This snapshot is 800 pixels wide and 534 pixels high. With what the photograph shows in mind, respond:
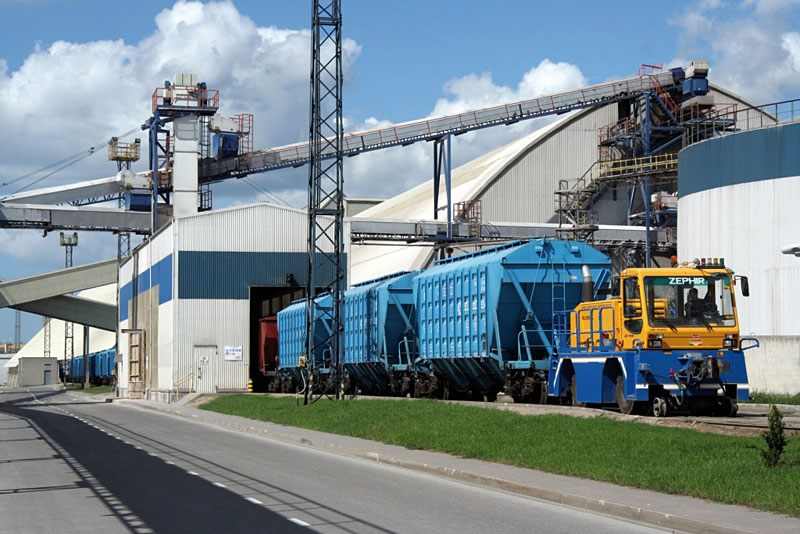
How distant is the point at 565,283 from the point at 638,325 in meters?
5.94

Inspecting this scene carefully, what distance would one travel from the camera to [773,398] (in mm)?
33062

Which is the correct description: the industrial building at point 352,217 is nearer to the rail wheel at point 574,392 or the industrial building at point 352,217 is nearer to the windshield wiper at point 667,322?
the rail wheel at point 574,392

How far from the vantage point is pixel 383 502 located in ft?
47.8

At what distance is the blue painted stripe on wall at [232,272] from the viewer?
55094 mm

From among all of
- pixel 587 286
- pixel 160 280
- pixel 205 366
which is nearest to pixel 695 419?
pixel 587 286

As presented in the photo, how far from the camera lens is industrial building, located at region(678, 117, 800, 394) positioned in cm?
4044

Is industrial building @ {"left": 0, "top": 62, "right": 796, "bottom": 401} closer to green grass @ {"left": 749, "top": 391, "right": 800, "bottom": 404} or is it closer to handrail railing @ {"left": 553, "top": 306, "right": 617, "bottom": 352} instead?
green grass @ {"left": 749, "top": 391, "right": 800, "bottom": 404}

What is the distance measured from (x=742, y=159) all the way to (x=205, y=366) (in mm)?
29228

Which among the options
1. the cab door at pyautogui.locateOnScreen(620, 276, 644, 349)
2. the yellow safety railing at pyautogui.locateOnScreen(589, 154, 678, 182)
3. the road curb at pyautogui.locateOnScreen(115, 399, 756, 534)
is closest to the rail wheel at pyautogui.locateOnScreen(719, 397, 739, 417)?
the cab door at pyautogui.locateOnScreen(620, 276, 644, 349)

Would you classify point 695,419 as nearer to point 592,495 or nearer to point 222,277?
point 592,495

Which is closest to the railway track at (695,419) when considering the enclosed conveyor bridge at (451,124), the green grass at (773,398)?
the green grass at (773,398)

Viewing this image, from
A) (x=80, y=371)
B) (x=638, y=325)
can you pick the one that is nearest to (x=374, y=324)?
(x=638, y=325)

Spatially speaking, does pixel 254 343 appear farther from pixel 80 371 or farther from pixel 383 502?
pixel 80 371

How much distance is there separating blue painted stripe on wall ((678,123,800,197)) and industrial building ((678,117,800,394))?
4 cm
